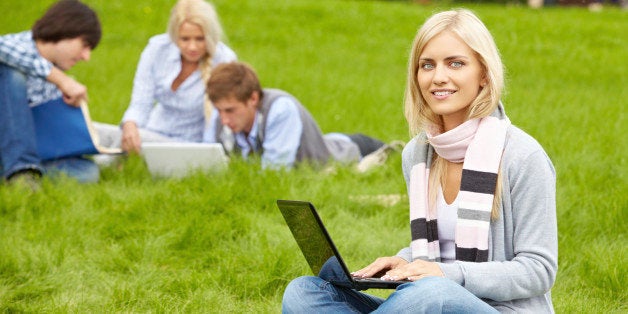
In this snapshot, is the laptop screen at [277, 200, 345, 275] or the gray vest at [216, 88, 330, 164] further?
the gray vest at [216, 88, 330, 164]

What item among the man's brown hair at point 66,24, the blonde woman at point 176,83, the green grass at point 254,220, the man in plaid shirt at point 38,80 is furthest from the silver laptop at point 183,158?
the man's brown hair at point 66,24

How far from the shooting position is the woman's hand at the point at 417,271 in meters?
2.78

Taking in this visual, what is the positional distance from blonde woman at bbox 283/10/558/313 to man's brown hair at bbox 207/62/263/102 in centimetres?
292

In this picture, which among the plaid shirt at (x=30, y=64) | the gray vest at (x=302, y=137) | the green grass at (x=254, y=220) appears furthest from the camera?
the gray vest at (x=302, y=137)

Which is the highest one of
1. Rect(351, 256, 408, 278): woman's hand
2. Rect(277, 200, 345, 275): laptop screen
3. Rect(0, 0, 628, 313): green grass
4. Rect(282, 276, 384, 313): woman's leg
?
Rect(277, 200, 345, 275): laptop screen

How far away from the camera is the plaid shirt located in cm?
611

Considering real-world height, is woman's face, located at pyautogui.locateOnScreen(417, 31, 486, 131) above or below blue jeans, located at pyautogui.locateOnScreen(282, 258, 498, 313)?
above

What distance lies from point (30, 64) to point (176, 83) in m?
1.19

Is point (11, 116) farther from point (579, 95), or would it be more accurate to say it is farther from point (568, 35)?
point (568, 35)

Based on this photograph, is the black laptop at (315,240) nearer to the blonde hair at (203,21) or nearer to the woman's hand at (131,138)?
the woman's hand at (131,138)

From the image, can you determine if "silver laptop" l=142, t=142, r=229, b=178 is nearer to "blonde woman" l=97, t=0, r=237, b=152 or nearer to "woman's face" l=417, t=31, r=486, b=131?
"blonde woman" l=97, t=0, r=237, b=152

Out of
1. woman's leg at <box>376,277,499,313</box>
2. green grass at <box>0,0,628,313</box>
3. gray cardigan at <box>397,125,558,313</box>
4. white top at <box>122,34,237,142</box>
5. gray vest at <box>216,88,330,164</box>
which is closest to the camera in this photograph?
woman's leg at <box>376,277,499,313</box>

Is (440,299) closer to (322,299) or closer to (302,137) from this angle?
(322,299)

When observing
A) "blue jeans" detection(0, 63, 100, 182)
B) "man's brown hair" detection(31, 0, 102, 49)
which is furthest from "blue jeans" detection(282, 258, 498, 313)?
"man's brown hair" detection(31, 0, 102, 49)
